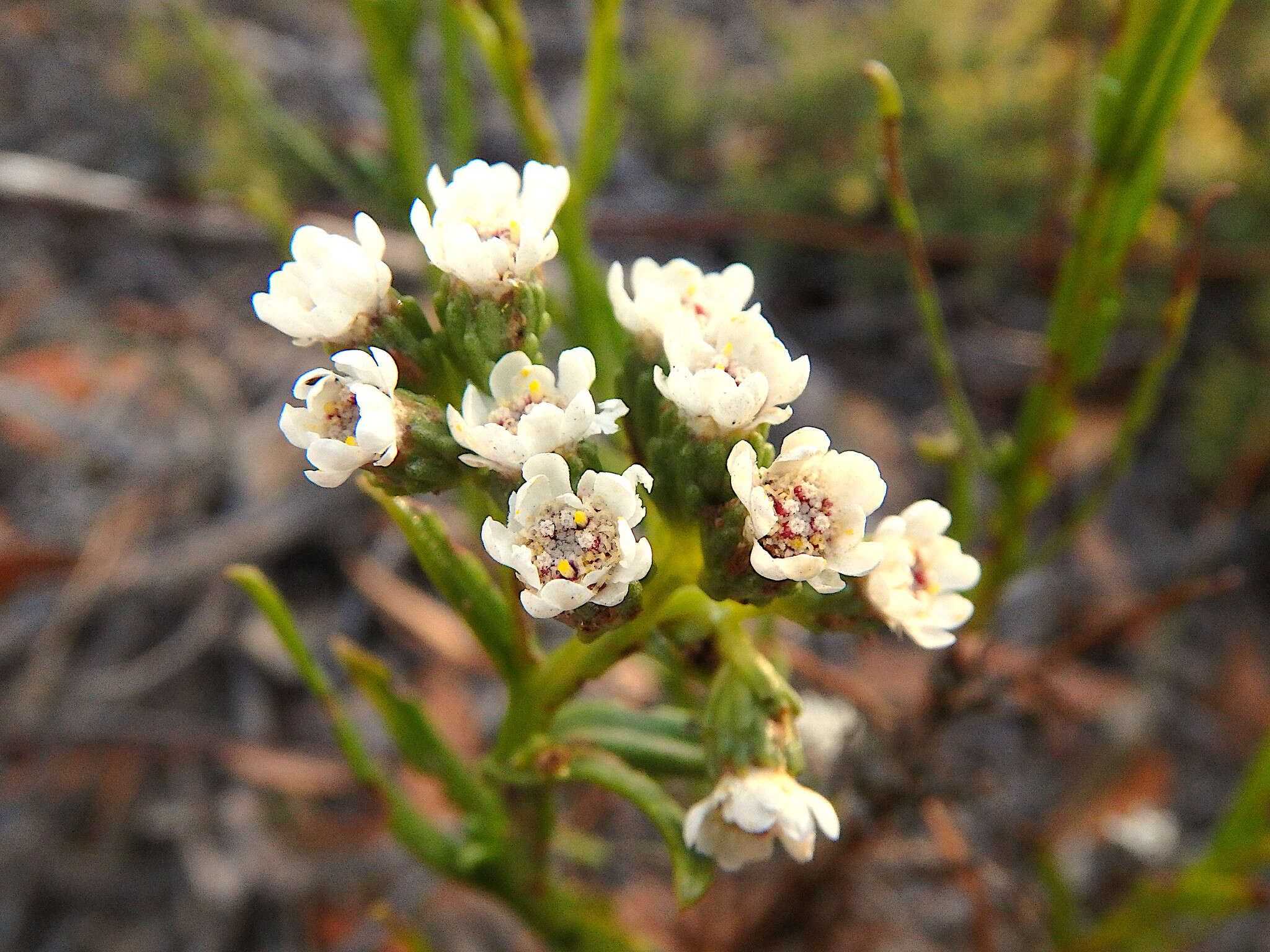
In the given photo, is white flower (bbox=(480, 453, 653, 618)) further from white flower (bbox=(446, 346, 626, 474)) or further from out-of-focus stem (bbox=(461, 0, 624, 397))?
out-of-focus stem (bbox=(461, 0, 624, 397))

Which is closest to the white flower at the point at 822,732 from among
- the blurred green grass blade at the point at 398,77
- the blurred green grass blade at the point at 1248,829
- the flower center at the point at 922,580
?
the blurred green grass blade at the point at 1248,829

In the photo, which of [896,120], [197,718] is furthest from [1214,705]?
[197,718]

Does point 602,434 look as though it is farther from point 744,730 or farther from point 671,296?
point 744,730

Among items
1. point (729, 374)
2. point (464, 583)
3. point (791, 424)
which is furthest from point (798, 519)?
point (791, 424)

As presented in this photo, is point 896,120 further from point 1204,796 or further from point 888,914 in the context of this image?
point 1204,796

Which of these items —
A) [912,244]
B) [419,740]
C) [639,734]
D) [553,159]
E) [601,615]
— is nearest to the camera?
[601,615]

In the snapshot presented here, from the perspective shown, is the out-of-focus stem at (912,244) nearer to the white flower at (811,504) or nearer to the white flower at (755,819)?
the white flower at (811,504)
